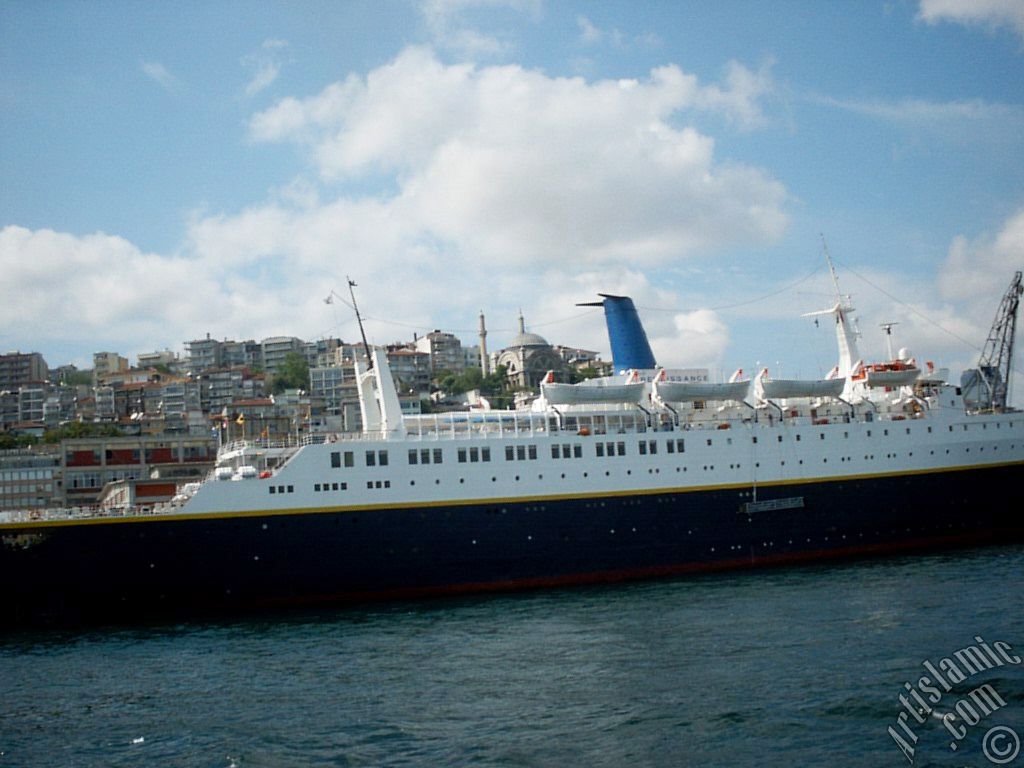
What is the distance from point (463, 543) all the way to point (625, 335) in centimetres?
1301

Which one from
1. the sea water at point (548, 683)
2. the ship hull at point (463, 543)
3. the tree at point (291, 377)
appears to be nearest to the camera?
the sea water at point (548, 683)

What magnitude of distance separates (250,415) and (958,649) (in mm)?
69382

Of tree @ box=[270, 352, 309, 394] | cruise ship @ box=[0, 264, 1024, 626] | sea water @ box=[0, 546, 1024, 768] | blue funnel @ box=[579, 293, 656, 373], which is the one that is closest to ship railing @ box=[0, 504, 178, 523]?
cruise ship @ box=[0, 264, 1024, 626]

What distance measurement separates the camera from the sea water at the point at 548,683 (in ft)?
47.0

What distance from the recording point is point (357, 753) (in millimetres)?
14508

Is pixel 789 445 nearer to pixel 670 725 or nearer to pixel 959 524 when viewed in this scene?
pixel 959 524

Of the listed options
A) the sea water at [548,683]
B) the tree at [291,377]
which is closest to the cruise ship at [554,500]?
the sea water at [548,683]

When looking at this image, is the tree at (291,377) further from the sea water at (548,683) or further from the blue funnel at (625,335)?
the sea water at (548,683)

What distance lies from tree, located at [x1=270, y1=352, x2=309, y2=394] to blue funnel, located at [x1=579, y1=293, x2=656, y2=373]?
70588 mm

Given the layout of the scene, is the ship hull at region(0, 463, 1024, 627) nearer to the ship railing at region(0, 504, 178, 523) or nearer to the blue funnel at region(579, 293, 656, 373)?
the ship railing at region(0, 504, 178, 523)

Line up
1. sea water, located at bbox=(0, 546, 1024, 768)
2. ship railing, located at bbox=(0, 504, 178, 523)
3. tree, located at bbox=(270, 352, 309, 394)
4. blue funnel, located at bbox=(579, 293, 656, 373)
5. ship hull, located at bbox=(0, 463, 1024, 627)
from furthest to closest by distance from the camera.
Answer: tree, located at bbox=(270, 352, 309, 394)
blue funnel, located at bbox=(579, 293, 656, 373)
ship railing, located at bbox=(0, 504, 178, 523)
ship hull, located at bbox=(0, 463, 1024, 627)
sea water, located at bbox=(0, 546, 1024, 768)

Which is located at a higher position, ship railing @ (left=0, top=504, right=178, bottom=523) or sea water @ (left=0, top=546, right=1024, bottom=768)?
ship railing @ (left=0, top=504, right=178, bottom=523)

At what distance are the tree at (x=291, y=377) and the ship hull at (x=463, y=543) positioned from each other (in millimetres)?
77011

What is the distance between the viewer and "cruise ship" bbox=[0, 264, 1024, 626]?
25.3 meters
